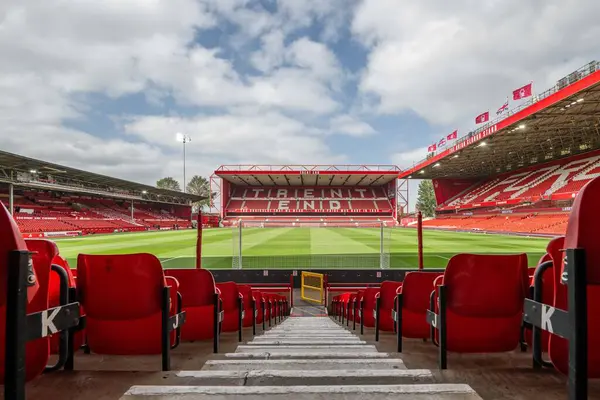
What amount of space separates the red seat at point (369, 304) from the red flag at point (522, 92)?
78.0 ft

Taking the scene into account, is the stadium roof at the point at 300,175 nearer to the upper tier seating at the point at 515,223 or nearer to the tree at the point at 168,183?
the upper tier seating at the point at 515,223

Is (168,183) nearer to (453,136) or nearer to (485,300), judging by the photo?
(453,136)

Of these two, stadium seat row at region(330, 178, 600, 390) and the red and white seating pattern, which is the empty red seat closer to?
stadium seat row at region(330, 178, 600, 390)

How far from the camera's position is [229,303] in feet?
12.8

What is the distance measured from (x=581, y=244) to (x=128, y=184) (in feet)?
157

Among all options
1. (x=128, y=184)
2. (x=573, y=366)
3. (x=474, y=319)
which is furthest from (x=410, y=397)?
(x=128, y=184)

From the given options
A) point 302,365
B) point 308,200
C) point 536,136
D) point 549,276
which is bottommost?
point 302,365

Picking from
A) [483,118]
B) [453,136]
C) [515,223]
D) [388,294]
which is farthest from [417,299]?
[453,136]

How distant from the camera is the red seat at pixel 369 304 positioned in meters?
5.22

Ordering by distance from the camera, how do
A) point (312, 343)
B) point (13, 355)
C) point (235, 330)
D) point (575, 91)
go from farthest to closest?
point (575, 91), point (235, 330), point (312, 343), point (13, 355)

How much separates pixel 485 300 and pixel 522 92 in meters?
26.1

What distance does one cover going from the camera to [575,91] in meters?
18.4

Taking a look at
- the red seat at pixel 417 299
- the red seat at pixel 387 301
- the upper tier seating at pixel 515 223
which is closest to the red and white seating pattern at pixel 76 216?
the red seat at pixel 387 301

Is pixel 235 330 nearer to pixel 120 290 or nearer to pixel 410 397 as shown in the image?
pixel 120 290
